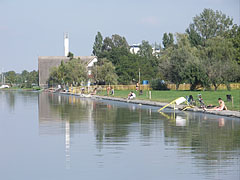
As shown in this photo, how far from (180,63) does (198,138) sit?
2874 inches

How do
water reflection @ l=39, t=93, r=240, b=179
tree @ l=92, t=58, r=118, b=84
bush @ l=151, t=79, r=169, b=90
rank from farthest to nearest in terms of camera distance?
tree @ l=92, t=58, r=118, b=84 → bush @ l=151, t=79, r=169, b=90 → water reflection @ l=39, t=93, r=240, b=179

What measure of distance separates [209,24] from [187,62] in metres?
33.2

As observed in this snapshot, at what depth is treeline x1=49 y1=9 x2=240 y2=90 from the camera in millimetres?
84688

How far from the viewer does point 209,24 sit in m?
115

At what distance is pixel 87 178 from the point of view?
10.2 meters

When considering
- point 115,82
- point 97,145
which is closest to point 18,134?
point 97,145

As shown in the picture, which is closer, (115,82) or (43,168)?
(43,168)

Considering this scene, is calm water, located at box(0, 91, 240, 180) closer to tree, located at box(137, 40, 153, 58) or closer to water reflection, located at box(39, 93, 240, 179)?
water reflection, located at box(39, 93, 240, 179)

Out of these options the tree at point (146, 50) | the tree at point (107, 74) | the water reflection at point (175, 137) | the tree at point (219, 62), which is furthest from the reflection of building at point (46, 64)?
the water reflection at point (175, 137)

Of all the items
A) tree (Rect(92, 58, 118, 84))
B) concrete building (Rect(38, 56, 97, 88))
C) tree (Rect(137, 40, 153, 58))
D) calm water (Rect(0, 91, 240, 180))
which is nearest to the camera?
calm water (Rect(0, 91, 240, 180))

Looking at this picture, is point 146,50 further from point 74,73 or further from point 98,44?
point 74,73

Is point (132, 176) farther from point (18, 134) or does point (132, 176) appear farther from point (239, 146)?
point (18, 134)

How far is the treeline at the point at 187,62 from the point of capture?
278ft

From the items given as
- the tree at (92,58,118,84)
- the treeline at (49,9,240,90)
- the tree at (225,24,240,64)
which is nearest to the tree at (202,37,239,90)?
the treeline at (49,9,240,90)
